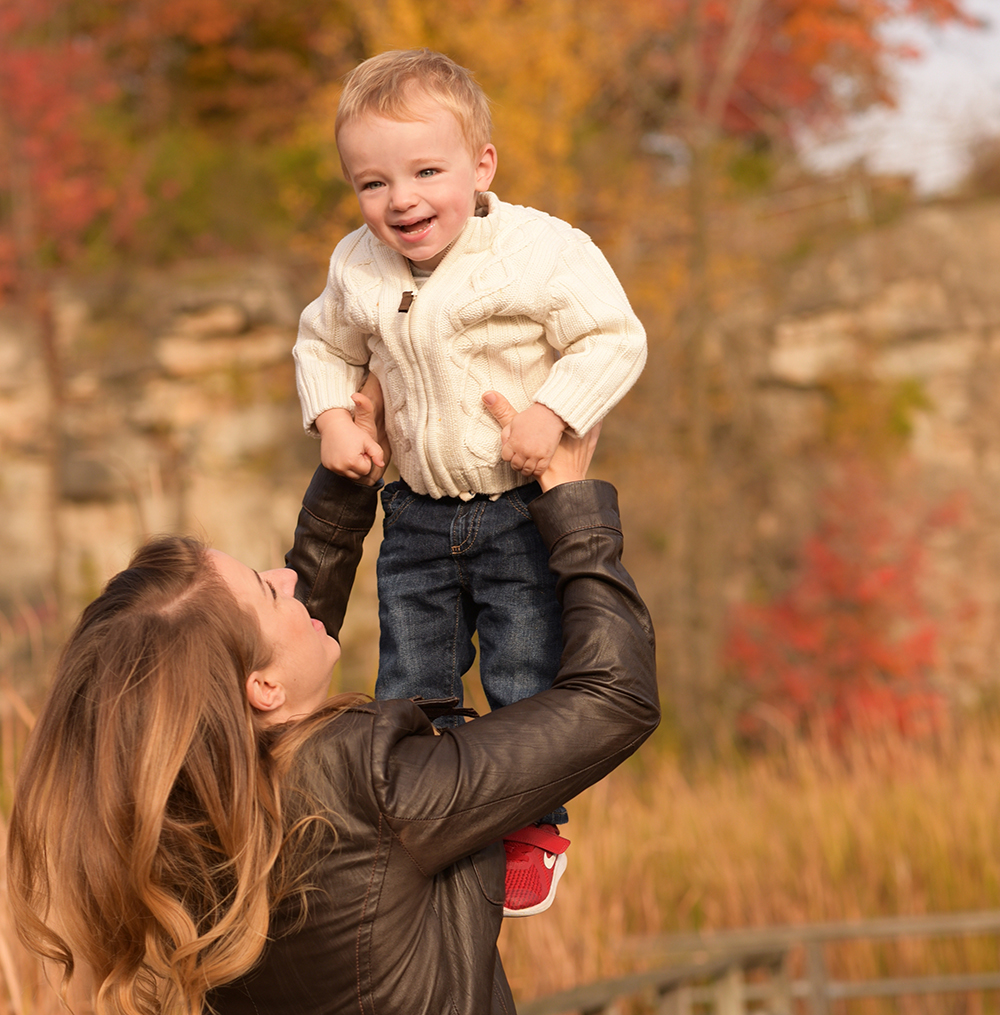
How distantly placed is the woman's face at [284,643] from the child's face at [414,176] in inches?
20.2

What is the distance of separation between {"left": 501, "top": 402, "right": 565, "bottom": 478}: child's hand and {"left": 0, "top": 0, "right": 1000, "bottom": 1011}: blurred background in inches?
401

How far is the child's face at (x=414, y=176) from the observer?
1501 millimetres

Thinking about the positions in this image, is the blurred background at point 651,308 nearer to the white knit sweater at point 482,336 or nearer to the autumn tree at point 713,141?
the autumn tree at point 713,141

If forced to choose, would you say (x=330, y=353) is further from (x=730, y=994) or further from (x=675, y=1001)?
(x=730, y=994)

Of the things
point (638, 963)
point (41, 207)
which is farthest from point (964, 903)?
point (41, 207)

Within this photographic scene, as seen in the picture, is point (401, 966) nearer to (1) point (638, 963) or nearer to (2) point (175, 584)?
(2) point (175, 584)

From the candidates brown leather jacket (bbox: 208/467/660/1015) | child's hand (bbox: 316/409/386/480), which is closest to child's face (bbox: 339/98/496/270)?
child's hand (bbox: 316/409/386/480)

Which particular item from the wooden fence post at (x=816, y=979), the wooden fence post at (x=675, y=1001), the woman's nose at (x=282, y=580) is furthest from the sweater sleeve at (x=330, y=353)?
the wooden fence post at (x=816, y=979)

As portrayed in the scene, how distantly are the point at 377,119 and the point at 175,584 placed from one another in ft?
2.23

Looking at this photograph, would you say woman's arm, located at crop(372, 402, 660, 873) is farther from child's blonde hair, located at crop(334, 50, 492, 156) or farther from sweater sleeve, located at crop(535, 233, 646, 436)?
child's blonde hair, located at crop(334, 50, 492, 156)

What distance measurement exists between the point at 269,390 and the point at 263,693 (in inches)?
501

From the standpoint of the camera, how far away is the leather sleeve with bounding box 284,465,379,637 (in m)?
1.75

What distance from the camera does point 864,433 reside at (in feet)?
45.3

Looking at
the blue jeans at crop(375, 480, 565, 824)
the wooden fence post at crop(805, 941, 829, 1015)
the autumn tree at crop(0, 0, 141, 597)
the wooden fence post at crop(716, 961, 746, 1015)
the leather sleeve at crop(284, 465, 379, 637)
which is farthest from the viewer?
the autumn tree at crop(0, 0, 141, 597)
